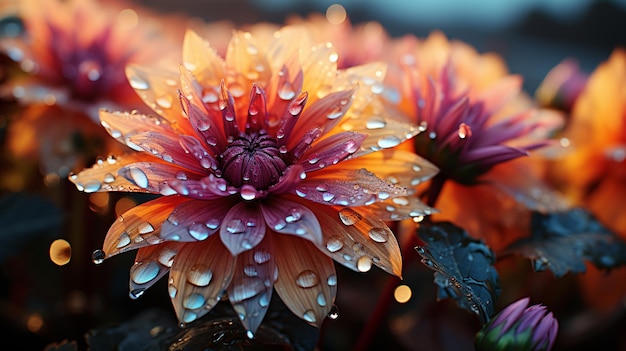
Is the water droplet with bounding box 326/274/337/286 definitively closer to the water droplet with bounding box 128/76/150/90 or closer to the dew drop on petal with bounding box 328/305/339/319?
the dew drop on petal with bounding box 328/305/339/319

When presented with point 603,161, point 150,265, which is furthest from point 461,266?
point 603,161

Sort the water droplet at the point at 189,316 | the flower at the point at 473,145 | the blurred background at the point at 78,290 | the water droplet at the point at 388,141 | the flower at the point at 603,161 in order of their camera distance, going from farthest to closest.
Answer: the flower at the point at 603,161
the blurred background at the point at 78,290
the flower at the point at 473,145
the water droplet at the point at 388,141
the water droplet at the point at 189,316

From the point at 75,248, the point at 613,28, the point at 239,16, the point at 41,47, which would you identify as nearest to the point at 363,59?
the point at 41,47

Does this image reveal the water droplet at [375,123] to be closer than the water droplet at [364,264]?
No

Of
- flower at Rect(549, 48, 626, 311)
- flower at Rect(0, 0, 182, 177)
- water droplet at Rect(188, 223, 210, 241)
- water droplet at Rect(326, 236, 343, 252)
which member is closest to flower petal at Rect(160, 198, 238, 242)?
water droplet at Rect(188, 223, 210, 241)

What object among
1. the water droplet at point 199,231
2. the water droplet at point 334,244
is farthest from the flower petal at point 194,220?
the water droplet at point 334,244

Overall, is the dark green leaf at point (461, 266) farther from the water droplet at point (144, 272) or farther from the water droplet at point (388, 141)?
the water droplet at point (144, 272)

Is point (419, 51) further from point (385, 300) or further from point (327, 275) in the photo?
point (327, 275)
